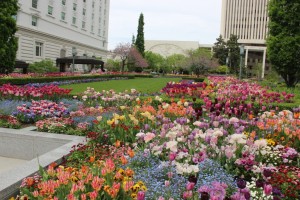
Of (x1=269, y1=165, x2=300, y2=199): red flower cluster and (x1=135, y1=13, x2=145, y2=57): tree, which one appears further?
(x1=135, y1=13, x2=145, y2=57): tree

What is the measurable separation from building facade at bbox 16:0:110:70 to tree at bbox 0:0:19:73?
15313mm

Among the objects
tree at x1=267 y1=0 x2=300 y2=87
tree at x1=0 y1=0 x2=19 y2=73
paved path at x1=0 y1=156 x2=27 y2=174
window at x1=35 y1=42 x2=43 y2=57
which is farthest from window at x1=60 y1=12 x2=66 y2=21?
paved path at x1=0 y1=156 x2=27 y2=174

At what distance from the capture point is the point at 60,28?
49562 mm

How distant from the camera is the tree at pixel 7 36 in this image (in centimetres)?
2173

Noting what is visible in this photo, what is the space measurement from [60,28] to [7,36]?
2822 cm

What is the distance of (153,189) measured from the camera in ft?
12.0

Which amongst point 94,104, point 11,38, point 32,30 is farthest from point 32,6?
point 94,104

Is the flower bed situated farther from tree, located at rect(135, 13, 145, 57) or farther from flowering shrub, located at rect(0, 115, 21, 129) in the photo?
tree, located at rect(135, 13, 145, 57)

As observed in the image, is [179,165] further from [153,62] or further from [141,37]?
[153,62]

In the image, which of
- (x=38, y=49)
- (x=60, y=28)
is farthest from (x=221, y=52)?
(x=38, y=49)

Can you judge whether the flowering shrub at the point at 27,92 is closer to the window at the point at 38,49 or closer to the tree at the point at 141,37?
the window at the point at 38,49

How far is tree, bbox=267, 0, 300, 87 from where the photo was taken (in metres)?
22.0

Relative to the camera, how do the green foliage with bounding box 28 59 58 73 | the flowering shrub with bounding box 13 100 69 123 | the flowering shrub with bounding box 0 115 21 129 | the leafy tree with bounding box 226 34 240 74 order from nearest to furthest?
the flowering shrub with bounding box 0 115 21 129 < the flowering shrub with bounding box 13 100 69 123 < the green foliage with bounding box 28 59 58 73 < the leafy tree with bounding box 226 34 240 74

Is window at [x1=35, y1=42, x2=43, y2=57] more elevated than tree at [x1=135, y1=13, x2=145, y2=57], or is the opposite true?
tree at [x1=135, y1=13, x2=145, y2=57]
